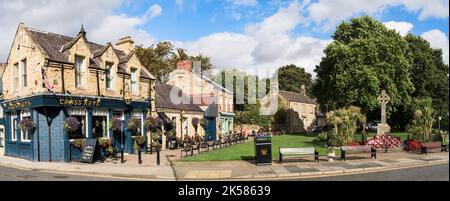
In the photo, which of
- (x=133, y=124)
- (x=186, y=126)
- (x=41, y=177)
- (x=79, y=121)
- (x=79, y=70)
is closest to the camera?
(x=41, y=177)

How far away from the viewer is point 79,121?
901 inches

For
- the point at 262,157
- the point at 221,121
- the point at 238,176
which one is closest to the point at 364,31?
the point at 221,121

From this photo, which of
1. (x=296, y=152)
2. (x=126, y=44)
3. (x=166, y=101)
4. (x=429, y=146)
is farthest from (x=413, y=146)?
(x=126, y=44)

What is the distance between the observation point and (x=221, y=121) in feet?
145

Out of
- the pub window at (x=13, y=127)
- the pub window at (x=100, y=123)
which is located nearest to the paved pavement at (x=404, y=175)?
the pub window at (x=100, y=123)

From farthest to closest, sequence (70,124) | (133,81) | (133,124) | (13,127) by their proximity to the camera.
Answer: (133,81) → (13,127) → (133,124) → (70,124)

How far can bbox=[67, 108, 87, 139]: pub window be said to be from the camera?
22344 mm

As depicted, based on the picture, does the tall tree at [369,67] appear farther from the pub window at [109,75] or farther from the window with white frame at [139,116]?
the pub window at [109,75]

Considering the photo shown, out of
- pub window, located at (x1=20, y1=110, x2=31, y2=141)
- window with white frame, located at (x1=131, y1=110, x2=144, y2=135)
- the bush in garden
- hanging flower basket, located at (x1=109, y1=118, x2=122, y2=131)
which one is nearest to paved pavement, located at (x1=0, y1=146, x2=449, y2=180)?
pub window, located at (x1=20, y1=110, x2=31, y2=141)

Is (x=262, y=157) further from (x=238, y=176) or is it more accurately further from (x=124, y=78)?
(x=124, y=78)

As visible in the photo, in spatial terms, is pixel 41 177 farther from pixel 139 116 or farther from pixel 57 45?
pixel 139 116

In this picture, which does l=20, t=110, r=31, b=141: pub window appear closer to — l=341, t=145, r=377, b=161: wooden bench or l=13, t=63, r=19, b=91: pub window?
l=13, t=63, r=19, b=91: pub window

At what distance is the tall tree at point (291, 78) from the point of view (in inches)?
3760

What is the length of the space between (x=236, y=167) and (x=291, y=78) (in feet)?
265
